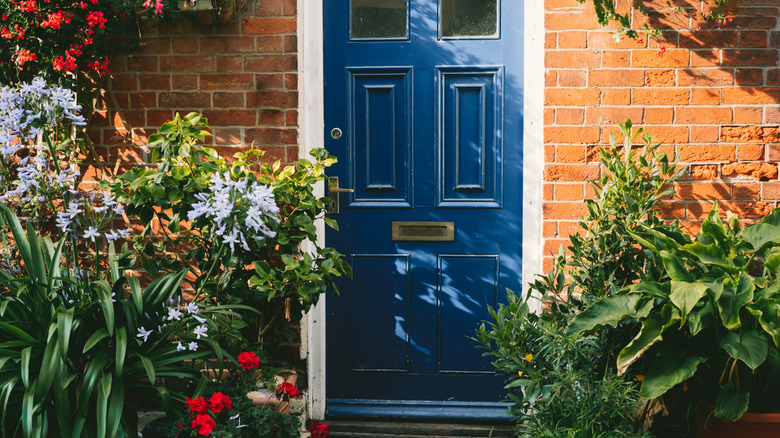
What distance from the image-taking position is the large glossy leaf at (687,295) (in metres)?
2.05

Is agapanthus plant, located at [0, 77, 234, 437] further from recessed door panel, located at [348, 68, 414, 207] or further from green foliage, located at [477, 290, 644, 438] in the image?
green foliage, located at [477, 290, 644, 438]

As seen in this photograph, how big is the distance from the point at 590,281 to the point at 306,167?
1.28 m

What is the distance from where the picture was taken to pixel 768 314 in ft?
6.86

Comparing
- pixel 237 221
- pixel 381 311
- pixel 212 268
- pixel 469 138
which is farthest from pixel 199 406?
pixel 469 138

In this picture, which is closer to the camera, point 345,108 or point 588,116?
point 588,116

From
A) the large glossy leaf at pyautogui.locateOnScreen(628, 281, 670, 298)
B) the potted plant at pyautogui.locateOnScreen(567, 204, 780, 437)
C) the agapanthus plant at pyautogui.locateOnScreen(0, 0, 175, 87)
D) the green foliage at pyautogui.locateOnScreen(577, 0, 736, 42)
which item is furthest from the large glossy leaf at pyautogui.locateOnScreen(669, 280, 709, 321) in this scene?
the agapanthus plant at pyautogui.locateOnScreen(0, 0, 175, 87)

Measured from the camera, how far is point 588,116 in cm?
290

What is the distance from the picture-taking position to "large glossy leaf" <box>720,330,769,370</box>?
6.68 ft

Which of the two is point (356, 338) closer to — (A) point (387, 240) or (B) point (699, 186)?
(A) point (387, 240)

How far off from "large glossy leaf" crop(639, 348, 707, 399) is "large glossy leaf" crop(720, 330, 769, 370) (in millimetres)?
130

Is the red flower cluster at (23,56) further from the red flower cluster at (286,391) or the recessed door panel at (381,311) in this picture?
the red flower cluster at (286,391)

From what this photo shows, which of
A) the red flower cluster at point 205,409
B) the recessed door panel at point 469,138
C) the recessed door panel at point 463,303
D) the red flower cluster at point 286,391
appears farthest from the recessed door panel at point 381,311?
the red flower cluster at point 205,409

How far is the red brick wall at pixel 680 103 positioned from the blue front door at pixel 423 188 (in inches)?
9.0

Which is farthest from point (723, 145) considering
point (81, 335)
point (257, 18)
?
point (81, 335)
